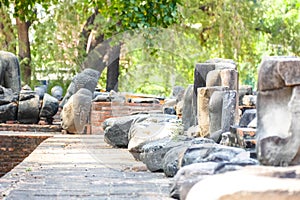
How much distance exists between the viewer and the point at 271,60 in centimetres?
416

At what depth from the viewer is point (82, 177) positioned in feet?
23.2

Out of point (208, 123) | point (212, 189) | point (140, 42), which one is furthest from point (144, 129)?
point (140, 42)

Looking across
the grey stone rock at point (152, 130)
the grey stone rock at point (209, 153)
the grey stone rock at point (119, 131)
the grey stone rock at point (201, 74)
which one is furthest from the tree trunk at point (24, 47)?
the grey stone rock at point (209, 153)

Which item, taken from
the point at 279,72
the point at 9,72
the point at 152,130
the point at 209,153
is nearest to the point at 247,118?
the point at 152,130

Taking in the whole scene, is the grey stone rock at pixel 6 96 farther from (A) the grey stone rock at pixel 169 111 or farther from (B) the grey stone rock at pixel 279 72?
(B) the grey stone rock at pixel 279 72

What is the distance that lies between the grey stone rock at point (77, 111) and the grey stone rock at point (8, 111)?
3.76 ft

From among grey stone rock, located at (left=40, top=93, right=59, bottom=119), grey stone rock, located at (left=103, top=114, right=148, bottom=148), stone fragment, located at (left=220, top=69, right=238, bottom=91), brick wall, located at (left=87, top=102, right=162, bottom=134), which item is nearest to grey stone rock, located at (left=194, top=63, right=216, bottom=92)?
stone fragment, located at (left=220, top=69, right=238, bottom=91)

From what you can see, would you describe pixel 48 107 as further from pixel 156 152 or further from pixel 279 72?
pixel 279 72

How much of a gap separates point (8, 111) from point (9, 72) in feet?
4.01

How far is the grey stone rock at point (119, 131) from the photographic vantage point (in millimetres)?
10568

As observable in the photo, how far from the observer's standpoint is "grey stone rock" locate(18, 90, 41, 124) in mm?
14281

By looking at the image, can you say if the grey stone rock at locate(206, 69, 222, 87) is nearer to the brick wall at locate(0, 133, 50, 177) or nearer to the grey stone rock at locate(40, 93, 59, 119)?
the brick wall at locate(0, 133, 50, 177)

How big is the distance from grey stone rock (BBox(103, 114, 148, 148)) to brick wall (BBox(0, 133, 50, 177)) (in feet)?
5.78

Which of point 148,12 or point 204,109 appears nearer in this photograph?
point 204,109
